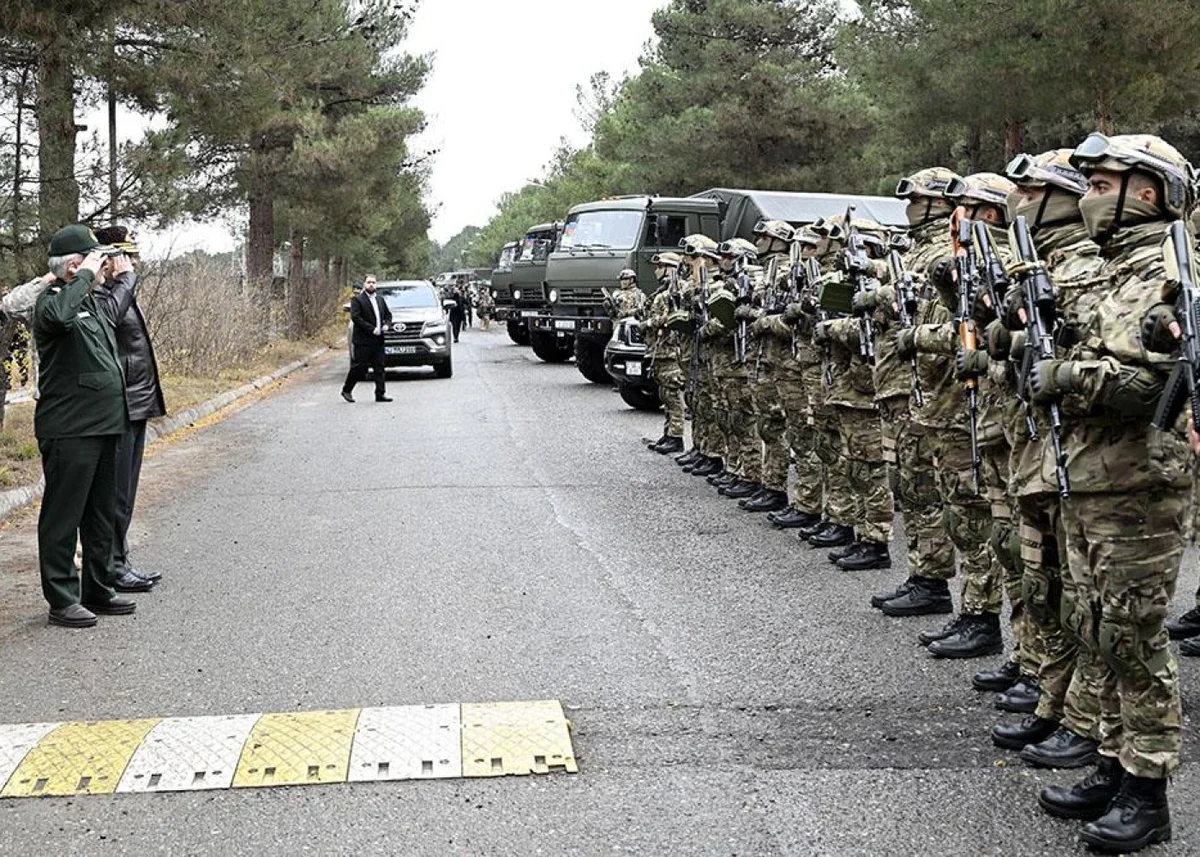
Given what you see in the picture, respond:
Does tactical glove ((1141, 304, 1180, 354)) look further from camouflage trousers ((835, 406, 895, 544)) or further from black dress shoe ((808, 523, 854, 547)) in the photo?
black dress shoe ((808, 523, 854, 547))

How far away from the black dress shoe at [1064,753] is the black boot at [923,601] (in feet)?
6.45

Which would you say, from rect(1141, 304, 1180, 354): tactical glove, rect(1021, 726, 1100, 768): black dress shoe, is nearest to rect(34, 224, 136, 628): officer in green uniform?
rect(1021, 726, 1100, 768): black dress shoe

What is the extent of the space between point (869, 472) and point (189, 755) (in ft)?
14.1

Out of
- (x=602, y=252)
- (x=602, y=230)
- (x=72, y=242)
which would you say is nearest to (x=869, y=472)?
(x=72, y=242)

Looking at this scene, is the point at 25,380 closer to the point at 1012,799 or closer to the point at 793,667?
the point at 793,667

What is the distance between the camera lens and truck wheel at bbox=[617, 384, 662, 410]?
15.9m

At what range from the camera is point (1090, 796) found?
3.95 m

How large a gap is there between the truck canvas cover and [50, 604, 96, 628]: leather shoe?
11.6m

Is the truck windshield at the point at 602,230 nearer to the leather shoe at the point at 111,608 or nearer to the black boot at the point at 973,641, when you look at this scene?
the leather shoe at the point at 111,608

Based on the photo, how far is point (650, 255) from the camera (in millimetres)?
18828

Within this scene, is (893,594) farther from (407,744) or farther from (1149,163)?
(1149,163)

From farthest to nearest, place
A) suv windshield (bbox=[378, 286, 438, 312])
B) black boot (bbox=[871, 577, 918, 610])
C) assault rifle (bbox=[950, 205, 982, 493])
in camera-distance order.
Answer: suv windshield (bbox=[378, 286, 438, 312]) → black boot (bbox=[871, 577, 918, 610]) → assault rifle (bbox=[950, 205, 982, 493])

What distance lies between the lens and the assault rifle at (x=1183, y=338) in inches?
134

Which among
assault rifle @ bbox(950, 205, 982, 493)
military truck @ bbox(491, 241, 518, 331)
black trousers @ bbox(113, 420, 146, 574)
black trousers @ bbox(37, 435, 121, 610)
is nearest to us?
assault rifle @ bbox(950, 205, 982, 493)
